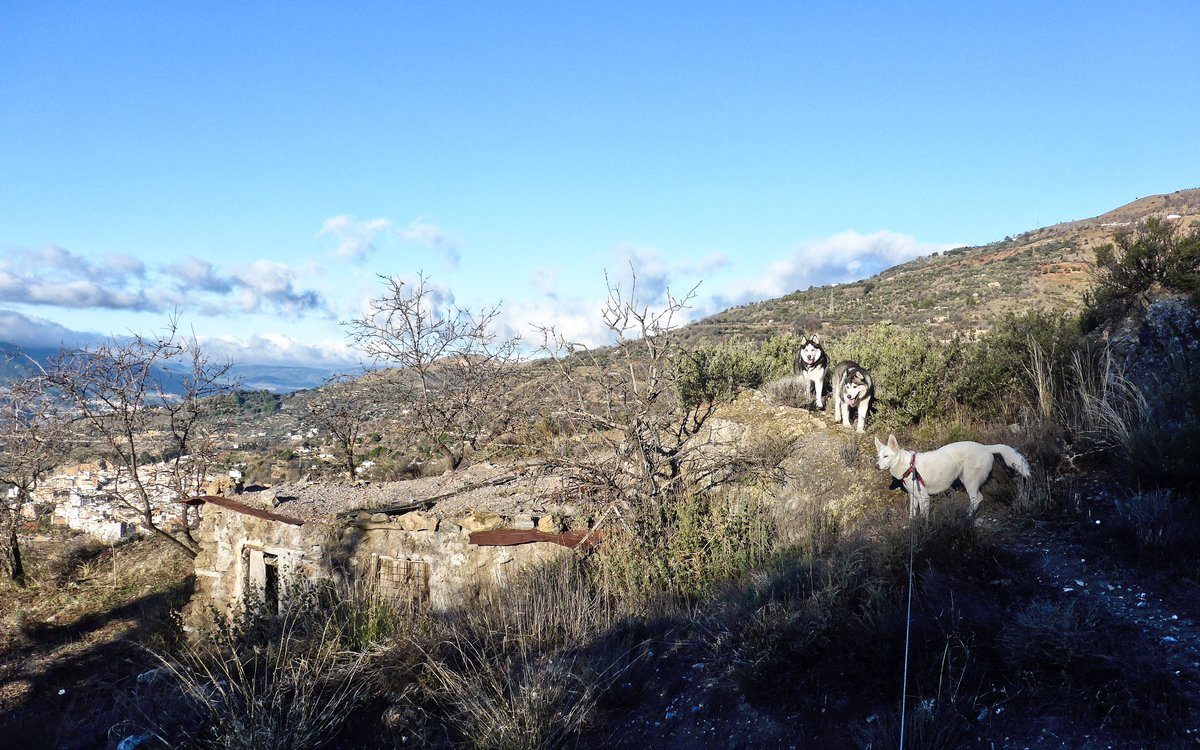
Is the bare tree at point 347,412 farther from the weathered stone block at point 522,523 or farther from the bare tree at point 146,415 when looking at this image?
the weathered stone block at point 522,523

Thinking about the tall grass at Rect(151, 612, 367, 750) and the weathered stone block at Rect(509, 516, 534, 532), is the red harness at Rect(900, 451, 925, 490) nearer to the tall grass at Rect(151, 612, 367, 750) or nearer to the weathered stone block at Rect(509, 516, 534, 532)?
the weathered stone block at Rect(509, 516, 534, 532)

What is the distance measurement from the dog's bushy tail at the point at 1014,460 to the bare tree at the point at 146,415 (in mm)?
11166

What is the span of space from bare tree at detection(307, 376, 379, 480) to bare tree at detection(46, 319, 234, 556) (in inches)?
64.7

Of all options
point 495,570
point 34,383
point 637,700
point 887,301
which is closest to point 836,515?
point 637,700

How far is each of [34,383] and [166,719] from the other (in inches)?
354

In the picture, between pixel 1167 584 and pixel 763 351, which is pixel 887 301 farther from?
pixel 1167 584

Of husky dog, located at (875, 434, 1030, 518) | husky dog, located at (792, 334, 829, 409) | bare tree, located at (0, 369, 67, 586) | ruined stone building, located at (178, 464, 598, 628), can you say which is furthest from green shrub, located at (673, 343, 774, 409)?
bare tree, located at (0, 369, 67, 586)

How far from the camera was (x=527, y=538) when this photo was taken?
24.1ft

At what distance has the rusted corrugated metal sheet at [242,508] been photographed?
8617 millimetres

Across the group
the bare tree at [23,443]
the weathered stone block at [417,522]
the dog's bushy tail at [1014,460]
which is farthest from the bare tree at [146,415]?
the dog's bushy tail at [1014,460]

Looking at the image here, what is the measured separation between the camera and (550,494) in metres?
8.09

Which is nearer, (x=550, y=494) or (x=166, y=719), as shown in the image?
(x=166, y=719)

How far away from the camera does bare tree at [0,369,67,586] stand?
1087 centimetres

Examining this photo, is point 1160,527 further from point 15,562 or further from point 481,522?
point 15,562
